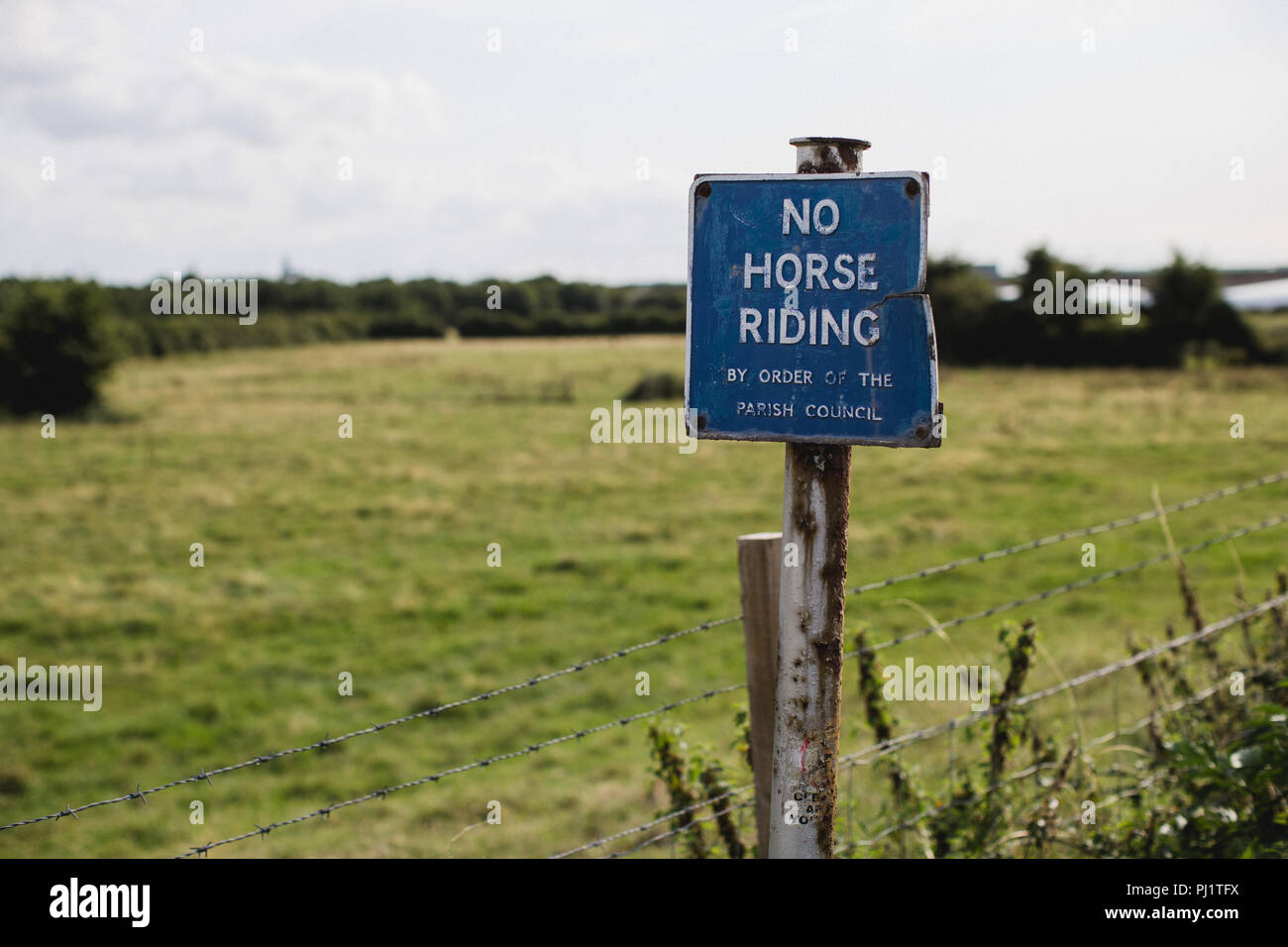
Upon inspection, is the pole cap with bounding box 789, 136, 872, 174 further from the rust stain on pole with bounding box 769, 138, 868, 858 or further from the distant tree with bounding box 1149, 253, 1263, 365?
the distant tree with bounding box 1149, 253, 1263, 365

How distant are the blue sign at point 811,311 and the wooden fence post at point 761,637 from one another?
0.63 m

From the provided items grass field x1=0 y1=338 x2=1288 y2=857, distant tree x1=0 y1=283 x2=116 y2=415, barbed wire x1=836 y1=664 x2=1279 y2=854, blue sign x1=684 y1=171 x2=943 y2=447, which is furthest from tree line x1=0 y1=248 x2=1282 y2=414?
blue sign x1=684 y1=171 x2=943 y2=447

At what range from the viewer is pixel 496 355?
6006 cm

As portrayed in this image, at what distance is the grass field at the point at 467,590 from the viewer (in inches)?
375

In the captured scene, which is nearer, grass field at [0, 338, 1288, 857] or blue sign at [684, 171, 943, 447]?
blue sign at [684, 171, 943, 447]

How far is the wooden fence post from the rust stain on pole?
1.35ft

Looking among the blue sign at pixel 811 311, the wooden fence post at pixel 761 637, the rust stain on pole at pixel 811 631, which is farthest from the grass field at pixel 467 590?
the blue sign at pixel 811 311

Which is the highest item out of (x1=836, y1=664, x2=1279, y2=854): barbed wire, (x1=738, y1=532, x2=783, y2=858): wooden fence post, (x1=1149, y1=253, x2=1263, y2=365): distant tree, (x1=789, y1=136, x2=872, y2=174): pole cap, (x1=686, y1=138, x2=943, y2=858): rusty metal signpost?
(x1=1149, y1=253, x2=1263, y2=365): distant tree

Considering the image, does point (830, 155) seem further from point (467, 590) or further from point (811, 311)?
point (467, 590)

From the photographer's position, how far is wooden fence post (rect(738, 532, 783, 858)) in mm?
3258

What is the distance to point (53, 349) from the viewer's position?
3903 centimetres

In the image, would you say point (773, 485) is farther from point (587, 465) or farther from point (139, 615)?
point (139, 615)

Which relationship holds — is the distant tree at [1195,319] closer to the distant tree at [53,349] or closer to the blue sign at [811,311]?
the distant tree at [53,349]
